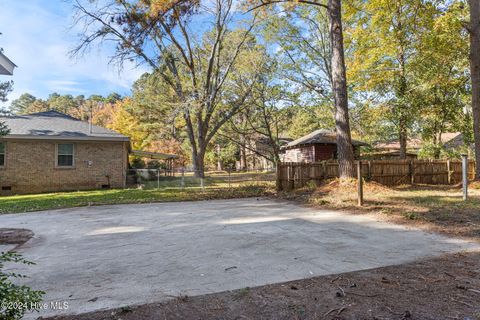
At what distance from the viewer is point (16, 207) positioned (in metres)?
9.23

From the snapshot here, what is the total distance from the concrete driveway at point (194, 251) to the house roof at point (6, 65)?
3.13 meters

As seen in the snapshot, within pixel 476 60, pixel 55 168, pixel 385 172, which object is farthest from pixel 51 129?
pixel 476 60

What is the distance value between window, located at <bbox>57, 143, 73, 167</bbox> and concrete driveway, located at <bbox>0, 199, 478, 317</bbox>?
27.4 ft

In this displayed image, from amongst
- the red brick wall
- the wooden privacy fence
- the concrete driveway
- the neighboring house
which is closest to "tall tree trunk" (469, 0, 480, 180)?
the wooden privacy fence

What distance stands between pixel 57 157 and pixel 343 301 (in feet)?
52.4

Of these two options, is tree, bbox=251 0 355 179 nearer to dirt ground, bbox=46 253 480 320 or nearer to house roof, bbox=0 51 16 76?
dirt ground, bbox=46 253 480 320

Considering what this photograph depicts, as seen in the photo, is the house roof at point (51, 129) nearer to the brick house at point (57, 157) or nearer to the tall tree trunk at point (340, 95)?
the brick house at point (57, 157)

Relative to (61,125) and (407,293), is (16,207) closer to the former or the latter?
(61,125)

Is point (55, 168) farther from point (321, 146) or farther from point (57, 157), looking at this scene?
point (321, 146)

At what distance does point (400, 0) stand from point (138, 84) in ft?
93.8

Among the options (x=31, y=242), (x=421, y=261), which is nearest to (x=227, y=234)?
(x=421, y=261)

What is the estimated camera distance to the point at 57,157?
14.6 metres

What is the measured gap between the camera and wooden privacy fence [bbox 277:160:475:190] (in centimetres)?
1197

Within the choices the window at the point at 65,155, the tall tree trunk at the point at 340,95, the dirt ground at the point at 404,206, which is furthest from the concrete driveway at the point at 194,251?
the window at the point at 65,155
